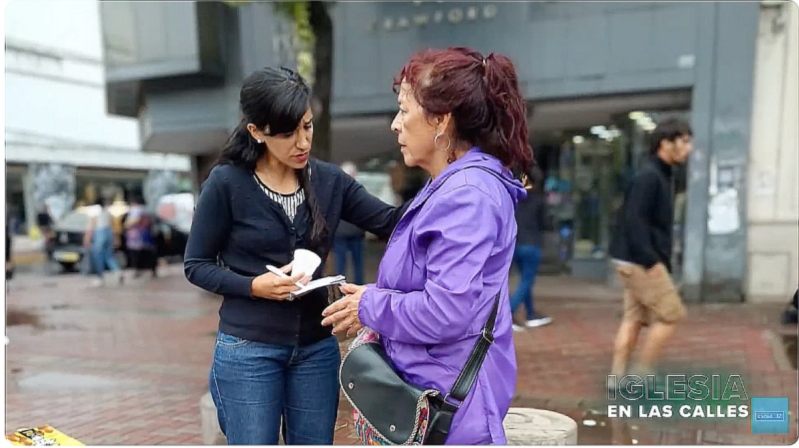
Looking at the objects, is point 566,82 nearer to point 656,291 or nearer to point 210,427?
point 656,291

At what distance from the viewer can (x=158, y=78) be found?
396 inches

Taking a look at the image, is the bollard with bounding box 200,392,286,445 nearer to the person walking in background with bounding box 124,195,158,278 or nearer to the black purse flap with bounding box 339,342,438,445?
the black purse flap with bounding box 339,342,438,445

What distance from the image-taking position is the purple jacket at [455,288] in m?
1.40

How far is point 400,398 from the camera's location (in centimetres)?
151

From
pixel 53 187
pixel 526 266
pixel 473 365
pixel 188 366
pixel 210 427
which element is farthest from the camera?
pixel 53 187

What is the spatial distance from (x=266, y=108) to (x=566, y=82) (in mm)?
6821

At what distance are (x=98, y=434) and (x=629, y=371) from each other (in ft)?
11.3

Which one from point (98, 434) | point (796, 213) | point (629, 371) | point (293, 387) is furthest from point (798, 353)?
point (98, 434)

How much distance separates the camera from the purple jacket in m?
1.40

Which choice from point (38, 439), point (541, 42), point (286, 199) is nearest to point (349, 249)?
point (541, 42)

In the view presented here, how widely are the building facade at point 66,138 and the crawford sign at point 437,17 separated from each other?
4.46 meters

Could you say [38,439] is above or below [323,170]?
below

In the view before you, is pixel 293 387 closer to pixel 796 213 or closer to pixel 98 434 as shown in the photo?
pixel 98 434

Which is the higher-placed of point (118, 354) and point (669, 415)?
point (669, 415)
